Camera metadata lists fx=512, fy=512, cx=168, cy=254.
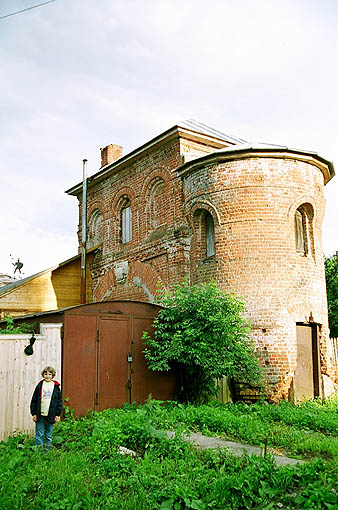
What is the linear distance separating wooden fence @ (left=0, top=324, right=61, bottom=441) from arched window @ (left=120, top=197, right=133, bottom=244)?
9675mm

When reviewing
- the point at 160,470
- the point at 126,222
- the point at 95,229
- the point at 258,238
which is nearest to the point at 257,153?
the point at 258,238

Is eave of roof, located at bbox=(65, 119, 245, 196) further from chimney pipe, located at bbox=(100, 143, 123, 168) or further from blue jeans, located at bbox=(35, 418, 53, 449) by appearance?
blue jeans, located at bbox=(35, 418, 53, 449)

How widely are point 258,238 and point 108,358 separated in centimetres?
519

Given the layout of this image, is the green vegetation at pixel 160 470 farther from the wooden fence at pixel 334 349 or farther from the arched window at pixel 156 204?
the arched window at pixel 156 204

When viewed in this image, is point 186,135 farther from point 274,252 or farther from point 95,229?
point 95,229

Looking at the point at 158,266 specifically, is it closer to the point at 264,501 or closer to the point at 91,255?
the point at 91,255

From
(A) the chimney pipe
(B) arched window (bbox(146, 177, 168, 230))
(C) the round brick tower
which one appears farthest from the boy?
(A) the chimney pipe

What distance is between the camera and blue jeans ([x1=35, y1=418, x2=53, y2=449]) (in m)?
8.13

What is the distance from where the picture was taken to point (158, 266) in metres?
16.6

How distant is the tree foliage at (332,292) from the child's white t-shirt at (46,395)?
19371mm

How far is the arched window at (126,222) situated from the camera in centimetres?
1922

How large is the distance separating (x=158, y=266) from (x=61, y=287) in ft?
16.1

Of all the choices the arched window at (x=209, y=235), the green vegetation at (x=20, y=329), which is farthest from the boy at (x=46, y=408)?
the arched window at (x=209, y=235)

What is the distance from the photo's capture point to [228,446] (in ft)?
25.4
